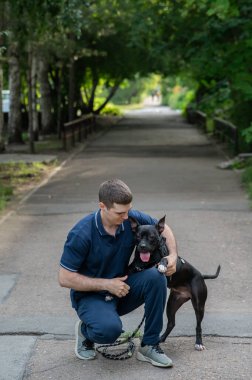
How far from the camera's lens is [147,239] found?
469cm

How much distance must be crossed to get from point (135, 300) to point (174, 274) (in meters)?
0.34

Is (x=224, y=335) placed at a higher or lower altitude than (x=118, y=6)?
lower

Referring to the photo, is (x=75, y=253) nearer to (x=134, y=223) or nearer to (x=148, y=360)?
(x=134, y=223)

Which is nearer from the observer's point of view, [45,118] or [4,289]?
[4,289]

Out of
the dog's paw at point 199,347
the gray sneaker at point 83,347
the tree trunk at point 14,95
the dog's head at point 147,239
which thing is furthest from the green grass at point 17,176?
the dog's head at point 147,239

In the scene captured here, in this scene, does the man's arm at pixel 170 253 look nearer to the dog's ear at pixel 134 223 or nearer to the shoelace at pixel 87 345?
the dog's ear at pixel 134 223

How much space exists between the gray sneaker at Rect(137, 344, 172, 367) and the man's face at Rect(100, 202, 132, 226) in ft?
3.20

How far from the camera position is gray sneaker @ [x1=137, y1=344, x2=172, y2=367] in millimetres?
4906

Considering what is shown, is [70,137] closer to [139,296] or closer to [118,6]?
[118,6]

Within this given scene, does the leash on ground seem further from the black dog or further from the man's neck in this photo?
the man's neck

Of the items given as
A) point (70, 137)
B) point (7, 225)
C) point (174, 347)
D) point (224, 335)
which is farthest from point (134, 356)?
point (70, 137)

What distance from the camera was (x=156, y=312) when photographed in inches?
191

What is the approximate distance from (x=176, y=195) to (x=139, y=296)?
8989mm

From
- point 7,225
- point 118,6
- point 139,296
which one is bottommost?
point 7,225
